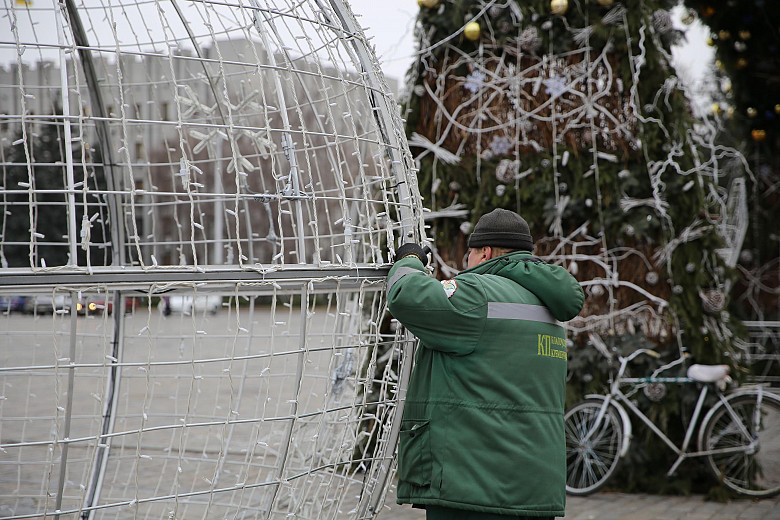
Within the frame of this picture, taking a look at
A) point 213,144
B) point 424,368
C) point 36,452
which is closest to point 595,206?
point 213,144

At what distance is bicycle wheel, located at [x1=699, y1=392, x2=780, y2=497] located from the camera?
5312 mm

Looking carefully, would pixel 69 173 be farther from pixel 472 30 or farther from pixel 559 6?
pixel 559 6

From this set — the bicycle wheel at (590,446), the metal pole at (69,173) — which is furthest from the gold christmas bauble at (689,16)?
the metal pole at (69,173)

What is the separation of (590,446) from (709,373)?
93 centimetres

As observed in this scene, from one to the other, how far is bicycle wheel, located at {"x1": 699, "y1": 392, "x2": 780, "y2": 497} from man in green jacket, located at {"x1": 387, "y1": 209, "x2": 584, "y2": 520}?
125 inches

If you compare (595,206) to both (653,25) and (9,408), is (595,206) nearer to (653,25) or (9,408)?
(653,25)

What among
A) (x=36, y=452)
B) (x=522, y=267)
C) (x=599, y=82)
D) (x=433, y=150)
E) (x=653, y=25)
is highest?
(x=653, y=25)

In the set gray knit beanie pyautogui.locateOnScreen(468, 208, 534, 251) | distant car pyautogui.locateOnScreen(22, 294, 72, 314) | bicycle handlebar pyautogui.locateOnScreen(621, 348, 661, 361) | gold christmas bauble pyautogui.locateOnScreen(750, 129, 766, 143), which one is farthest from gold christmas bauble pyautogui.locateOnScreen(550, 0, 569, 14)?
gold christmas bauble pyautogui.locateOnScreen(750, 129, 766, 143)

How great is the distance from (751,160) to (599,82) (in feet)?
15.1

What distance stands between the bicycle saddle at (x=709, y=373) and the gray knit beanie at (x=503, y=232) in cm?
301

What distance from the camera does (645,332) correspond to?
556 cm

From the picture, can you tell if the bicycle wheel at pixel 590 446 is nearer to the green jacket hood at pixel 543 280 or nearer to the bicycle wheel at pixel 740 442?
the bicycle wheel at pixel 740 442

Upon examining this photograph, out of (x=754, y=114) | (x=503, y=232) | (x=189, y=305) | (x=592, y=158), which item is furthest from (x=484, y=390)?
(x=754, y=114)

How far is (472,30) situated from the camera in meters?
5.55
